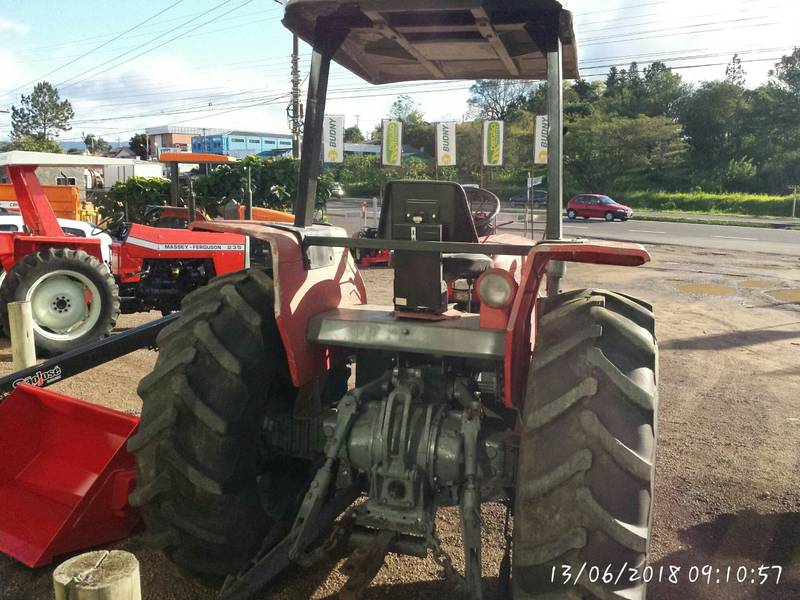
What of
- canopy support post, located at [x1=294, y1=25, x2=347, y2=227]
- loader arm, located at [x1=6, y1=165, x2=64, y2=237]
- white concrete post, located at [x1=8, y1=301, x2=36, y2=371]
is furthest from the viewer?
loader arm, located at [x1=6, y1=165, x2=64, y2=237]

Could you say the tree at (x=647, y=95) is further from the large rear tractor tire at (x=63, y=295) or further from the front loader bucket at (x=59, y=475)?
the front loader bucket at (x=59, y=475)

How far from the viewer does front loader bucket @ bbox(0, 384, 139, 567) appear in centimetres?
335

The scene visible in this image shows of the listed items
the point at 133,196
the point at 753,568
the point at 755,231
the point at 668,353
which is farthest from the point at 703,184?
the point at 753,568

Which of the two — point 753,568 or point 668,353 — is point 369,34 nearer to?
point 753,568

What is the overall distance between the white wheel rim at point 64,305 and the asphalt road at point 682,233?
14.8 meters

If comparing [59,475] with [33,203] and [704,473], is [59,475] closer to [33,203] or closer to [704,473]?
[704,473]

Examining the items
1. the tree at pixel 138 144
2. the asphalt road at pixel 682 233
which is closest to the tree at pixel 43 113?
the tree at pixel 138 144

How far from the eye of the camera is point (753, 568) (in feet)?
11.5

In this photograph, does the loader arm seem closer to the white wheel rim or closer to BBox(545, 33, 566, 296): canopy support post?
the white wheel rim

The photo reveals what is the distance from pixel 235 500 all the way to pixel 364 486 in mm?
771

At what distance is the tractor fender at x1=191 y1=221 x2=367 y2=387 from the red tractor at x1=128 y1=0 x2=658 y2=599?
13 mm

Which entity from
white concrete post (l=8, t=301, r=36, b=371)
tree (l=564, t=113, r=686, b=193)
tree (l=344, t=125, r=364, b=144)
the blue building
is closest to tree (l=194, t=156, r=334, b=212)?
tree (l=344, t=125, r=364, b=144)

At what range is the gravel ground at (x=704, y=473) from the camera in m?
3.29

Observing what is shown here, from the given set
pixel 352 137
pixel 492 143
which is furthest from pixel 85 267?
pixel 352 137
